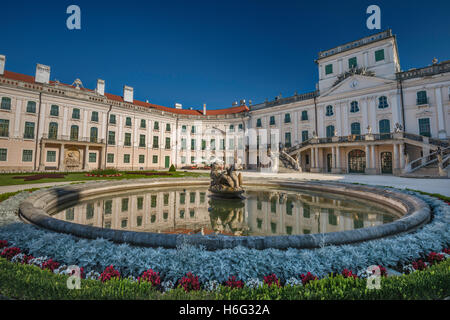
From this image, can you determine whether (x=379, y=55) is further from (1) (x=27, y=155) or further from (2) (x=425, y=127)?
(1) (x=27, y=155)

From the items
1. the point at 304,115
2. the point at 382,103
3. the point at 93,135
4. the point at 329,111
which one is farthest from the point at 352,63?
the point at 93,135

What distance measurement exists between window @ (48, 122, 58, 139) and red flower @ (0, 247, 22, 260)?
107 feet

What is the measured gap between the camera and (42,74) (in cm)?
2962

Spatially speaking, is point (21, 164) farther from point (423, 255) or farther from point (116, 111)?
point (423, 255)

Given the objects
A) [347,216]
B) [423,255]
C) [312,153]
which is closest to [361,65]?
[312,153]

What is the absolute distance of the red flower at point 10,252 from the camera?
338cm

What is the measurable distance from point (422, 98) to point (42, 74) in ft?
167

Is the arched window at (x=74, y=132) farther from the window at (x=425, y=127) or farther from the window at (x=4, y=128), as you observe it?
the window at (x=425, y=127)

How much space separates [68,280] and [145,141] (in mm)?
37525

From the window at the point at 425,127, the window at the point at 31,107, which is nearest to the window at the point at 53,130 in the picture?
the window at the point at 31,107

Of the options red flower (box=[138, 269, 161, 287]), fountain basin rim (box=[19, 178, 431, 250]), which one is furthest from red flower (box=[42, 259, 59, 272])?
red flower (box=[138, 269, 161, 287])

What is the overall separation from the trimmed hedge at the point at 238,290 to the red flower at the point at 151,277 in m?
0.22

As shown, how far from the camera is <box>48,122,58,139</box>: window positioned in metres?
28.2

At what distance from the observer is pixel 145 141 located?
3741 centimetres
